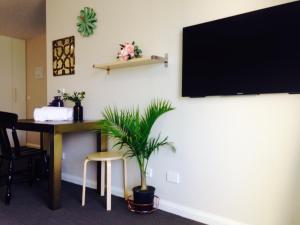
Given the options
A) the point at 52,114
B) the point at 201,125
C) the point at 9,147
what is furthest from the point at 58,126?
the point at 201,125

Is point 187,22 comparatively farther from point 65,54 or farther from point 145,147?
point 65,54

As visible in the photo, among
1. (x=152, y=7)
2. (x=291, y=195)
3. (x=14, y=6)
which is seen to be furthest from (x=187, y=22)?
(x=14, y=6)

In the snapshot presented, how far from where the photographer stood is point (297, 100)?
1751 mm

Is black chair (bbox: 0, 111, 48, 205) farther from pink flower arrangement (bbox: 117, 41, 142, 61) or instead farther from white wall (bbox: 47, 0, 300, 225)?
pink flower arrangement (bbox: 117, 41, 142, 61)

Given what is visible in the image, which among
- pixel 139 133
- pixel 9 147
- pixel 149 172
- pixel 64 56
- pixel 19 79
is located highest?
pixel 64 56

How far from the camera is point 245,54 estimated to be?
1937mm

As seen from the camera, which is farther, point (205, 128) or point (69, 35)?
point (69, 35)

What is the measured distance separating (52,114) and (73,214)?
44.0 inches

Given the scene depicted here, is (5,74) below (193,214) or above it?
above

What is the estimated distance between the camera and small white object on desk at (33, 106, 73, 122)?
2854mm

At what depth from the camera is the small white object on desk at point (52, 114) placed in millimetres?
2854

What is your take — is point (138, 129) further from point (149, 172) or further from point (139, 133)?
point (149, 172)

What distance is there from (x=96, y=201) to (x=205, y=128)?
4.48 ft

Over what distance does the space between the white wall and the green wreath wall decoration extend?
7 cm
